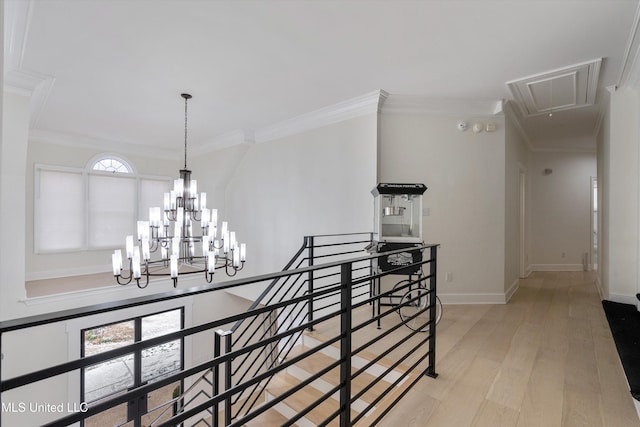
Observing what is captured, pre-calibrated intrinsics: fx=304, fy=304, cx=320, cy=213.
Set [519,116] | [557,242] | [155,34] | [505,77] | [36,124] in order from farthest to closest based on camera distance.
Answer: [557,242]
[36,124]
[519,116]
[505,77]
[155,34]

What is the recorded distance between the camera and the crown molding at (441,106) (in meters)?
3.90

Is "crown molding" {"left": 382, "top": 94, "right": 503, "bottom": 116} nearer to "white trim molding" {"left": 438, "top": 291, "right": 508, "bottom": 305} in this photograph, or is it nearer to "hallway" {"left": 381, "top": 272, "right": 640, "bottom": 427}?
"white trim molding" {"left": 438, "top": 291, "right": 508, "bottom": 305}

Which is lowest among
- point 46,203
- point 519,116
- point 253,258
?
point 253,258

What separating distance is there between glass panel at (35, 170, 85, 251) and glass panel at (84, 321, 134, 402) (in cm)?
191

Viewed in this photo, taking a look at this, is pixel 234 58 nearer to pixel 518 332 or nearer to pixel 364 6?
pixel 364 6

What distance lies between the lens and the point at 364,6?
7.48 ft

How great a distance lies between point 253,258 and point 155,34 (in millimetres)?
3835

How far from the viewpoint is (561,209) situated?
20.9 ft

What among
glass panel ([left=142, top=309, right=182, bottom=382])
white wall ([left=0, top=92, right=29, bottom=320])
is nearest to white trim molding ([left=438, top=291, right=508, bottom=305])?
glass panel ([left=142, top=309, right=182, bottom=382])

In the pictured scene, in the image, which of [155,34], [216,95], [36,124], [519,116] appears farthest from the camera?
[36,124]

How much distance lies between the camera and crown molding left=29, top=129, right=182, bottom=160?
Result: 5547mm

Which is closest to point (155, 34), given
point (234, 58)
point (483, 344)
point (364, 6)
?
point (234, 58)

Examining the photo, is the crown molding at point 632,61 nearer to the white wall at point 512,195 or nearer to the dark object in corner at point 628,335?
the white wall at point 512,195

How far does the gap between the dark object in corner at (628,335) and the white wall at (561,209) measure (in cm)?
315
